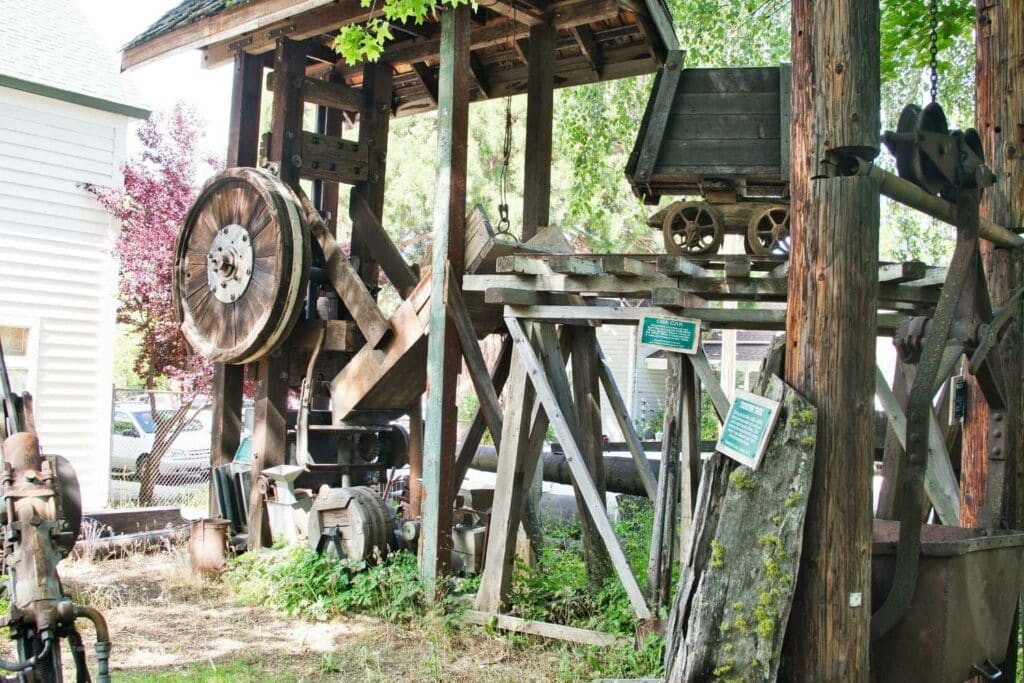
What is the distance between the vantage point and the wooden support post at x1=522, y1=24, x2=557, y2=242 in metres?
7.72

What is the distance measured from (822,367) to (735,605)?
93cm

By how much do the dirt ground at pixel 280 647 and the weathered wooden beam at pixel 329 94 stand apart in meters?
4.33

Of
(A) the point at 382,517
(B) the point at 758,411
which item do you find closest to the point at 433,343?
(A) the point at 382,517

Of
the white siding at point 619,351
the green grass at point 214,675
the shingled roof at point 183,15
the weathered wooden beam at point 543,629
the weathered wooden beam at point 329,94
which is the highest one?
the shingled roof at point 183,15

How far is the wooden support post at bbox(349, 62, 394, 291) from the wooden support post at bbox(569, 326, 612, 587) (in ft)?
8.81

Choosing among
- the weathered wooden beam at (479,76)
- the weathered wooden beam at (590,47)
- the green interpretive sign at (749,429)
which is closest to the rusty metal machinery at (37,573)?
the green interpretive sign at (749,429)

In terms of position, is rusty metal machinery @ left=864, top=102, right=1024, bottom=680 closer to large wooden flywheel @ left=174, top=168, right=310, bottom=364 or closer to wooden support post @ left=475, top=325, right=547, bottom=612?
wooden support post @ left=475, top=325, right=547, bottom=612

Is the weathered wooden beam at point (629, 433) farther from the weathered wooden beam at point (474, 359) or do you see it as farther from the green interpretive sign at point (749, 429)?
the green interpretive sign at point (749, 429)

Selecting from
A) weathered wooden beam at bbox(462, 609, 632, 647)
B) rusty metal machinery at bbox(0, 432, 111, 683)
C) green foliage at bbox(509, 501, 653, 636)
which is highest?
rusty metal machinery at bbox(0, 432, 111, 683)

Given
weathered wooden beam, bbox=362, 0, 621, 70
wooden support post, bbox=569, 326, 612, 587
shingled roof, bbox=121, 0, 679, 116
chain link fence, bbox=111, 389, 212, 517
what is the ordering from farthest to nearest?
chain link fence, bbox=111, 389, 212, 517 → shingled roof, bbox=121, 0, 679, 116 → weathered wooden beam, bbox=362, 0, 621, 70 → wooden support post, bbox=569, 326, 612, 587

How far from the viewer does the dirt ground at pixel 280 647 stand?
224 inches

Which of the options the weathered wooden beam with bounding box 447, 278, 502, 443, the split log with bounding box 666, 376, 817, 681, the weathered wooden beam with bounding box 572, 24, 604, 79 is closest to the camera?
the split log with bounding box 666, 376, 817, 681

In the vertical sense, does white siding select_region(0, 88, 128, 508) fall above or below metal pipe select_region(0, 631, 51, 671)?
above

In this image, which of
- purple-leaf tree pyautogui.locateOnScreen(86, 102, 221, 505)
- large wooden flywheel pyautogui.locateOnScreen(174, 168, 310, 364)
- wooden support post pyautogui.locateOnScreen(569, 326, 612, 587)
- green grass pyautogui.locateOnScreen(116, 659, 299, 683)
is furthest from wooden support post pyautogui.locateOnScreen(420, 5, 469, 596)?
purple-leaf tree pyautogui.locateOnScreen(86, 102, 221, 505)
